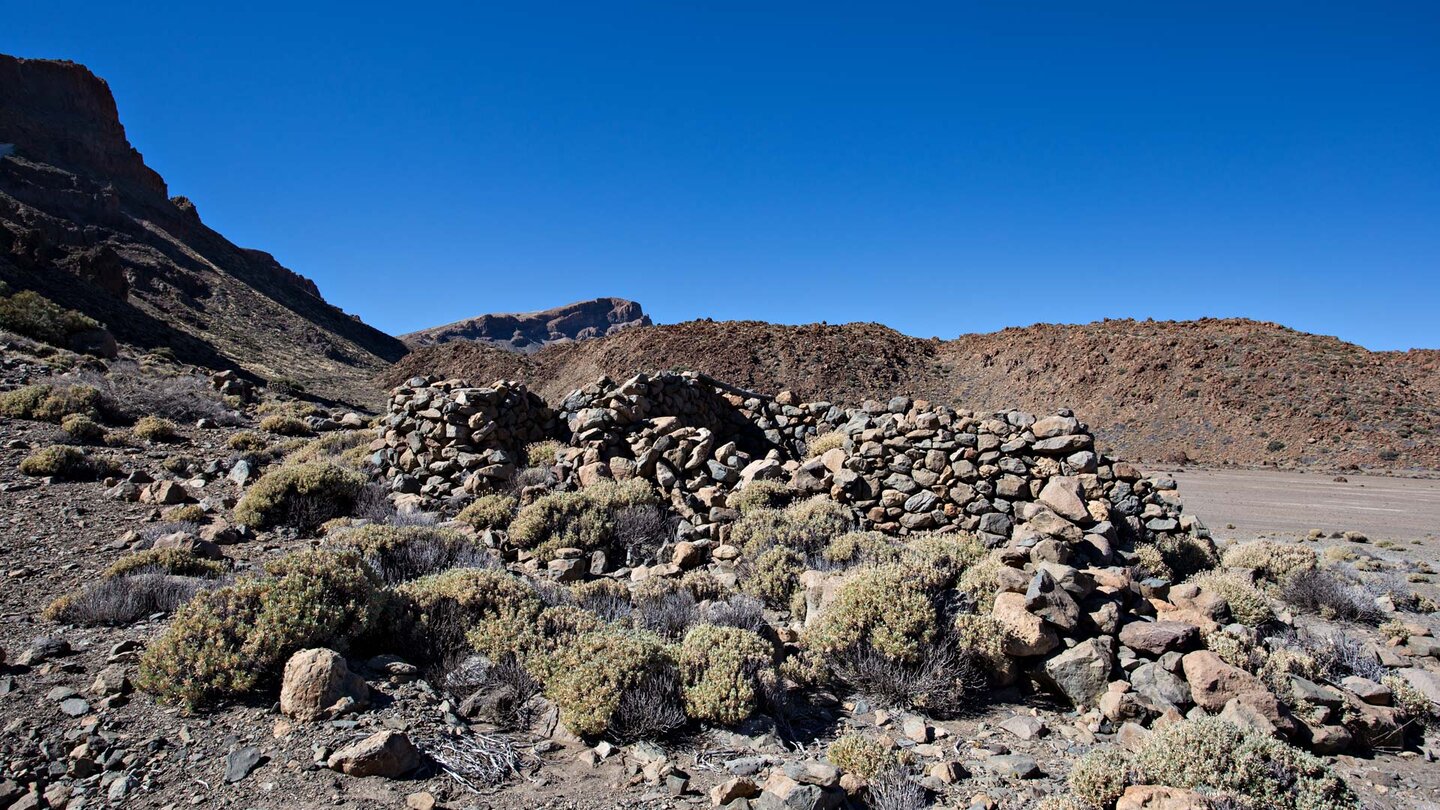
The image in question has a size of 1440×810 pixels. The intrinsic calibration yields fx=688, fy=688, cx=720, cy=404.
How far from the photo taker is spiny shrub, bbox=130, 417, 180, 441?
13.2 meters

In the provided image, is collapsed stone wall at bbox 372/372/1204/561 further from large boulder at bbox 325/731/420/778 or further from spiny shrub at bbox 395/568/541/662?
large boulder at bbox 325/731/420/778

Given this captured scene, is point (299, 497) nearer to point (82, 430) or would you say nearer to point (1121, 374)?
point (82, 430)

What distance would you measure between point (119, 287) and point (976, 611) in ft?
156

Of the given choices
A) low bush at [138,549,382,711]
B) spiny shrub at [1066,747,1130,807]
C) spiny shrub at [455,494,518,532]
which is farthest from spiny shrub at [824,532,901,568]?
low bush at [138,549,382,711]

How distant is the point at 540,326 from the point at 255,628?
166678 mm

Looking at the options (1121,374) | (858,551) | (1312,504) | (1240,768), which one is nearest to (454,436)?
(858,551)

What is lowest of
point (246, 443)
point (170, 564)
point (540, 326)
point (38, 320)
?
point (170, 564)

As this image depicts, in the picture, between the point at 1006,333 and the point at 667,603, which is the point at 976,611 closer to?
the point at 667,603

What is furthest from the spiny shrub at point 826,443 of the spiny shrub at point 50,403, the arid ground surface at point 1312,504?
the spiny shrub at point 50,403

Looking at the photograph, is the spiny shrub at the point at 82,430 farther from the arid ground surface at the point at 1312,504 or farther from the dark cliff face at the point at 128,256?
the arid ground surface at the point at 1312,504

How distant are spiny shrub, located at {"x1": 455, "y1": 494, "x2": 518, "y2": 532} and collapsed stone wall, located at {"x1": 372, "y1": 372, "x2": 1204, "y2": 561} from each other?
0.96 metres

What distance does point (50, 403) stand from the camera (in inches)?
510

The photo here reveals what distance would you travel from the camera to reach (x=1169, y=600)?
6.68 metres

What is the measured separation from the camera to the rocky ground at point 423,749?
3711mm
